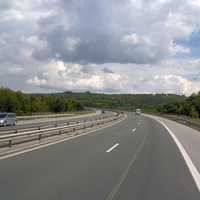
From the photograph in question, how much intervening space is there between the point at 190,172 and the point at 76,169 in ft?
10.3

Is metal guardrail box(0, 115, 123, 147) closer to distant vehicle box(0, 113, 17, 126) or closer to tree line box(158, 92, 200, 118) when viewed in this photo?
distant vehicle box(0, 113, 17, 126)

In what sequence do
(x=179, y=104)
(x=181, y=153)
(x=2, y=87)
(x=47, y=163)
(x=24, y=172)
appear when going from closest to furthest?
(x=24, y=172)
(x=47, y=163)
(x=181, y=153)
(x=2, y=87)
(x=179, y=104)

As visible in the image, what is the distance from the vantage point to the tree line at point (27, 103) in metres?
111

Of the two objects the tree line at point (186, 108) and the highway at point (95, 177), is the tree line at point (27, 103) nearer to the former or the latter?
the tree line at point (186, 108)

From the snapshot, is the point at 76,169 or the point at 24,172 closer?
the point at 24,172

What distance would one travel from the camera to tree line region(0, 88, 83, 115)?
111 m

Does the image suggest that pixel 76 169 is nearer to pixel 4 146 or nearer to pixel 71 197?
pixel 71 197

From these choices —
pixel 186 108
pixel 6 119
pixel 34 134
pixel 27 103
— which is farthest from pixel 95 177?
pixel 186 108

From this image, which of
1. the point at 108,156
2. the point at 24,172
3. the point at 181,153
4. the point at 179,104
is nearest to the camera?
the point at 24,172

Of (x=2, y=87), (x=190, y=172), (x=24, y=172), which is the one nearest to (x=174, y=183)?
(x=190, y=172)

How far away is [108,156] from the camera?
662 inches

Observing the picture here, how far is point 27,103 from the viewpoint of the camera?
12756cm

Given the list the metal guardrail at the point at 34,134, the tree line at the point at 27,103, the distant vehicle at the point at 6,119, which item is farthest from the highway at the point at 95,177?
the tree line at the point at 27,103

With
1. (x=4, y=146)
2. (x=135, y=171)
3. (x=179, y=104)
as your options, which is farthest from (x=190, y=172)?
(x=179, y=104)
